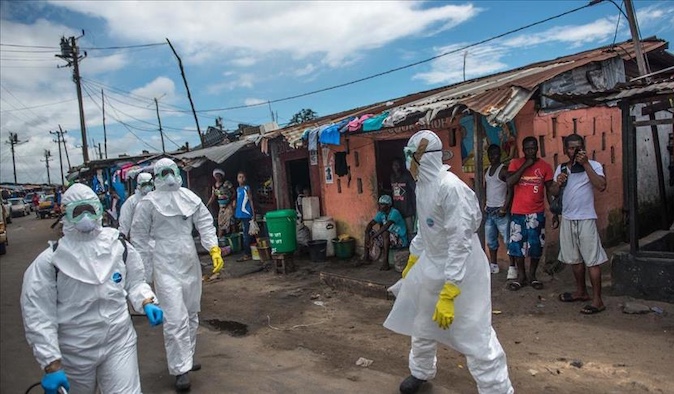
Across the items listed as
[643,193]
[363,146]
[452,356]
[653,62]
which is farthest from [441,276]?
[653,62]

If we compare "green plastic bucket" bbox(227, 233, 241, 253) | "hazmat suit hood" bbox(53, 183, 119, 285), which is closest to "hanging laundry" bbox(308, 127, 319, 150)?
"green plastic bucket" bbox(227, 233, 241, 253)

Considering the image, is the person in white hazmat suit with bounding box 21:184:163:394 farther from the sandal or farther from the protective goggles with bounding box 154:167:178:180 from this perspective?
the sandal

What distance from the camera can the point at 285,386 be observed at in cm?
404

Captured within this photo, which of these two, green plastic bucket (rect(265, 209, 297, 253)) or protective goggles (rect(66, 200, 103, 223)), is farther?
green plastic bucket (rect(265, 209, 297, 253))

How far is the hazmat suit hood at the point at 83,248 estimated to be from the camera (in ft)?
8.91

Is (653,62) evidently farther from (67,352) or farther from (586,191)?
(67,352)

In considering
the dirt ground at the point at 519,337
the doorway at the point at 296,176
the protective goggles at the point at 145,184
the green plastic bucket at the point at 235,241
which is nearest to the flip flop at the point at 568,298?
the dirt ground at the point at 519,337

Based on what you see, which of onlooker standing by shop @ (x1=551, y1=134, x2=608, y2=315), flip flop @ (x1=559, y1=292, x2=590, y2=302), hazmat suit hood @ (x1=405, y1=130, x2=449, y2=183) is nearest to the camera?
hazmat suit hood @ (x1=405, y1=130, x2=449, y2=183)

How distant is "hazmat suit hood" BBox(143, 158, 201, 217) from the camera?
4.46m

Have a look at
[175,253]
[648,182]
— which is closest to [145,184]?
[175,253]

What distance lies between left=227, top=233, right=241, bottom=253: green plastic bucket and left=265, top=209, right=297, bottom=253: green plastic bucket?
276 cm

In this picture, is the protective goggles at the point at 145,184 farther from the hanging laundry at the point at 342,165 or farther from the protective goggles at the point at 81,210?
the hanging laundry at the point at 342,165

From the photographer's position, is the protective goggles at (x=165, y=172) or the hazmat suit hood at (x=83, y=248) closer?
the hazmat suit hood at (x=83, y=248)

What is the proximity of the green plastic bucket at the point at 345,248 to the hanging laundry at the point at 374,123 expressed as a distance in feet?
9.70
